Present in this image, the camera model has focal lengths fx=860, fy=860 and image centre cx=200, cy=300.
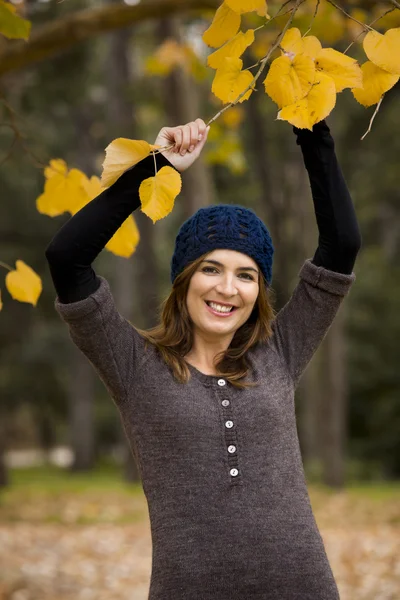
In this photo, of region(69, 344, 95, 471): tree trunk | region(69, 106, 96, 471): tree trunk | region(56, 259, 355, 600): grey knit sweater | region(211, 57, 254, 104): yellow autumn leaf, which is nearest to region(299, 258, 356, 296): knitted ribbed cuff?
region(56, 259, 355, 600): grey knit sweater

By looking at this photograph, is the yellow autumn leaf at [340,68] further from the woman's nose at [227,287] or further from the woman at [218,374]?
the woman's nose at [227,287]

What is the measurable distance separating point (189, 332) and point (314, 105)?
2.48ft

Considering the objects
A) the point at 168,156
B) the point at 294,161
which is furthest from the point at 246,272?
the point at 294,161

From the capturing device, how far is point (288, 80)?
1.74 meters

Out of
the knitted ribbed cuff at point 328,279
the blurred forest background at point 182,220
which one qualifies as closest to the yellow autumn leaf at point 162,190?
the knitted ribbed cuff at point 328,279

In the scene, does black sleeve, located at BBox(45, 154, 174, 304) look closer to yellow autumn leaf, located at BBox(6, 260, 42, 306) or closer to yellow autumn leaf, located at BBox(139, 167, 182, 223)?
yellow autumn leaf, located at BBox(139, 167, 182, 223)

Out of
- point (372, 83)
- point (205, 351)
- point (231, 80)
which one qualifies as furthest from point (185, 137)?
point (205, 351)

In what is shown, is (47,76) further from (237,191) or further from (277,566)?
(277,566)

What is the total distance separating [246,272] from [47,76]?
1065 cm

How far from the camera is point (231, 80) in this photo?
1.87 m

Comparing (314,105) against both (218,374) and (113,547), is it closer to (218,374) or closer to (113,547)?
(218,374)

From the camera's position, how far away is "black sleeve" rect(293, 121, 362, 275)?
2.12m

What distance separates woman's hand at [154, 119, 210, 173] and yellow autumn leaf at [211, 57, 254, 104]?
0.14 meters

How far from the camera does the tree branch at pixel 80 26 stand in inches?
169
